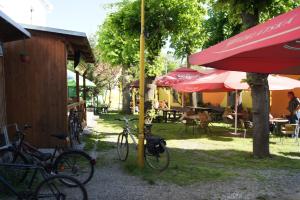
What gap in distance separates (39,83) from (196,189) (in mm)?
4695

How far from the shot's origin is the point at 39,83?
32.9 ft

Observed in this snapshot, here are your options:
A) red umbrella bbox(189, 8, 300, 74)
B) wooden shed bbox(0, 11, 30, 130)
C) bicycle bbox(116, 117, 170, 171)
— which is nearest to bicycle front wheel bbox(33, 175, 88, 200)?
red umbrella bbox(189, 8, 300, 74)

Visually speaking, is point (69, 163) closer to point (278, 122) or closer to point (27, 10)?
point (278, 122)

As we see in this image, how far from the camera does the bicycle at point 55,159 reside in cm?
671

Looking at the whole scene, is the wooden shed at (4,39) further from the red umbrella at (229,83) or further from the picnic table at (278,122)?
the picnic table at (278,122)

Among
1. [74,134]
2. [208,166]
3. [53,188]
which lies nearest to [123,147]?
[208,166]

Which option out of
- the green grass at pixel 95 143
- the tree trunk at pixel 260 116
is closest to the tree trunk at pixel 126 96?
the green grass at pixel 95 143

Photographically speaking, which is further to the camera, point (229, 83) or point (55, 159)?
point (229, 83)

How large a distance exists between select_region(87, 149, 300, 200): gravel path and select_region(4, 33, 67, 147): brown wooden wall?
2.19m

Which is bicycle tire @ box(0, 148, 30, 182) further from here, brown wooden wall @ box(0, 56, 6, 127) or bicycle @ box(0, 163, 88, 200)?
brown wooden wall @ box(0, 56, 6, 127)

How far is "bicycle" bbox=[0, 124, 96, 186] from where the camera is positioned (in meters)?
6.71

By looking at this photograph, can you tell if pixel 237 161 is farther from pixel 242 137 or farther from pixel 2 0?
pixel 2 0

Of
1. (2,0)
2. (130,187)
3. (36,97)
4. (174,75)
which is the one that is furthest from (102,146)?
(2,0)

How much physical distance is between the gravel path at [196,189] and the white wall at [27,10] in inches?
898
